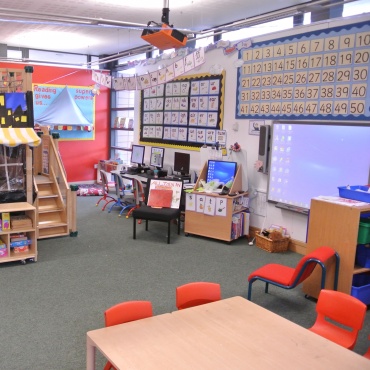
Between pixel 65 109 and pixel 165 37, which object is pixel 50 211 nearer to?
pixel 165 37

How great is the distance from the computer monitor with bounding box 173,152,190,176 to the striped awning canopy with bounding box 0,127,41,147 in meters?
2.99

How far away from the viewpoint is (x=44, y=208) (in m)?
6.22

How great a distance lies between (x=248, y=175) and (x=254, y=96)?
4.12 ft

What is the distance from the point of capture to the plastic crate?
3764 millimetres

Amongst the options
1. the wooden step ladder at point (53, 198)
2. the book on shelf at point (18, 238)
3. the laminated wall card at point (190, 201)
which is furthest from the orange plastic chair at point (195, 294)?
the wooden step ladder at point (53, 198)

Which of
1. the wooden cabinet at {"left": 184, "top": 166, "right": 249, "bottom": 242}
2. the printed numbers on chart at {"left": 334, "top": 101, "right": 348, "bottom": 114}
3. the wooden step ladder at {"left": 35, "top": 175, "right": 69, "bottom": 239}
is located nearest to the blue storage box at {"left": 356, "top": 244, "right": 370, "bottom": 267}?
the printed numbers on chart at {"left": 334, "top": 101, "right": 348, "bottom": 114}

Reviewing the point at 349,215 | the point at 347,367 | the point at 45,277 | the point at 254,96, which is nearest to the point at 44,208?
the point at 45,277

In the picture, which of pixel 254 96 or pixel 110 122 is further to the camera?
pixel 110 122

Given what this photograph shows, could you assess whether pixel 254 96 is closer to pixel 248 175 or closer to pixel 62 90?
pixel 248 175

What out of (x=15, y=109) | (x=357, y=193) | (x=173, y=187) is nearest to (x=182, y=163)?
→ (x=173, y=187)

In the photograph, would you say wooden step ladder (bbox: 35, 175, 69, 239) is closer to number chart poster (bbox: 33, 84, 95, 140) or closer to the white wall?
the white wall

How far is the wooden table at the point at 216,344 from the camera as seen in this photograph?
191 centimetres

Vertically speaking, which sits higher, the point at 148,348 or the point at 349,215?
the point at 349,215

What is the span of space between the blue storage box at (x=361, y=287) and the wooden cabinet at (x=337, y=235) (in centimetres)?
8
